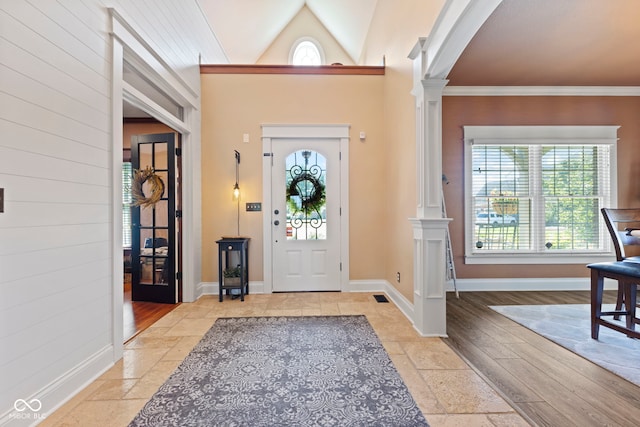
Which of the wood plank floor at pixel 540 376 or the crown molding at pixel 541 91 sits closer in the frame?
the wood plank floor at pixel 540 376

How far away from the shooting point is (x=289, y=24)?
6.84 m

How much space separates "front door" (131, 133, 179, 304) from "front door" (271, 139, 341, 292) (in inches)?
51.0

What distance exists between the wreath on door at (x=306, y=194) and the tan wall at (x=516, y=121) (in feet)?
5.95

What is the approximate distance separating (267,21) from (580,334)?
6712mm

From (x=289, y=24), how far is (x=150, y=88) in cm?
482

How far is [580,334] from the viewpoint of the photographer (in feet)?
8.55

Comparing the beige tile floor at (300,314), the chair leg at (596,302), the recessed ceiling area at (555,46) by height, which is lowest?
the beige tile floor at (300,314)

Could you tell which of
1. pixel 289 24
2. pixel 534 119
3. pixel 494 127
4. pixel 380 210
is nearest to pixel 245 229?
pixel 380 210

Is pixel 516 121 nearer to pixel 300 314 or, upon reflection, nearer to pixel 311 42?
pixel 300 314

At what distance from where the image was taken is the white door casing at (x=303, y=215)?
402 centimetres

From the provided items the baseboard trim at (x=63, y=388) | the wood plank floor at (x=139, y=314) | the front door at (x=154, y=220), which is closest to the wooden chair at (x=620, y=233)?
the baseboard trim at (x=63, y=388)

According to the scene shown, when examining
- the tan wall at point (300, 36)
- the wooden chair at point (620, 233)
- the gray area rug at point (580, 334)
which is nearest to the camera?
the gray area rug at point (580, 334)

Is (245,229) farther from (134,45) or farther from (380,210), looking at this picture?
(134,45)

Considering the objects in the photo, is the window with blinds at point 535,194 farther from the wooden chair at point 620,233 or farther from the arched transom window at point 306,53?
the arched transom window at point 306,53
